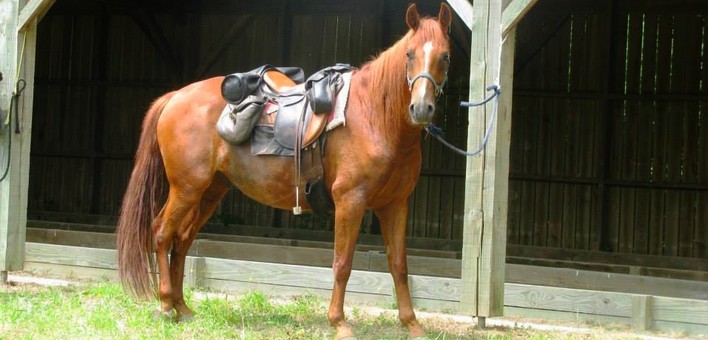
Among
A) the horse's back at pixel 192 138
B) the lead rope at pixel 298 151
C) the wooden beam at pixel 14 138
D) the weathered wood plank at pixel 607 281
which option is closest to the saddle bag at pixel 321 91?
the lead rope at pixel 298 151

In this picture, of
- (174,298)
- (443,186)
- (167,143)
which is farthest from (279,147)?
(443,186)

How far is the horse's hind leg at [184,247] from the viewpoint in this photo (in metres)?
5.54

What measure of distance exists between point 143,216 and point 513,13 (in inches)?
111

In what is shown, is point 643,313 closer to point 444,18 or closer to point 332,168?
point 332,168

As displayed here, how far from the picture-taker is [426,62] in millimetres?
4574

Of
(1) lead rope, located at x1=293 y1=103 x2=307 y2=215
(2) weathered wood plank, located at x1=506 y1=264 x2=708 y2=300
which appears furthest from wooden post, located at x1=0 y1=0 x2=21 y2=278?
(2) weathered wood plank, located at x1=506 y1=264 x2=708 y2=300

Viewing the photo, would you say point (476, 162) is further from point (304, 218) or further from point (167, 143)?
point (304, 218)

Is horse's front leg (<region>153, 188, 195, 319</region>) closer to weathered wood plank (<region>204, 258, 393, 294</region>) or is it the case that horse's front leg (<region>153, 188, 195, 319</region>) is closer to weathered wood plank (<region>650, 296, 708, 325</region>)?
weathered wood plank (<region>204, 258, 393, 294</region>)

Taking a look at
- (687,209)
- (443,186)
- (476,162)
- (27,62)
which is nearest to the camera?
(476,162)

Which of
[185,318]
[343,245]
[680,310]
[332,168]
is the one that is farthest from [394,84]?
[680,310]

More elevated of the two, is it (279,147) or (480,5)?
(480,5)

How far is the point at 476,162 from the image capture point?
5.56m

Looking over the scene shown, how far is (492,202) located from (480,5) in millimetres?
1318

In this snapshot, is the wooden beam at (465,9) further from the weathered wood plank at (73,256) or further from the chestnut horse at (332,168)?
the weathered wood plank at (73,256)
